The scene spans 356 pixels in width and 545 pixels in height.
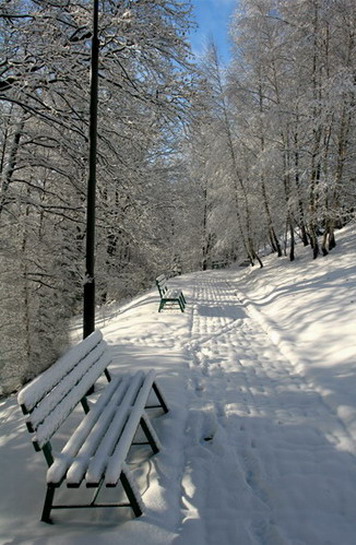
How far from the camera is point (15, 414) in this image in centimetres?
424

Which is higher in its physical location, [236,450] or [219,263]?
[219,263]

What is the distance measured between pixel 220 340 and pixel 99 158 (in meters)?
4.22

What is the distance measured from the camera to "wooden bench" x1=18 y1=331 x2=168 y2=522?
206 cm

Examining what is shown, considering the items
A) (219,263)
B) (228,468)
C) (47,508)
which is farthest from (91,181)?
(219,263)

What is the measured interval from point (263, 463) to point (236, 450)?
280 millimetres

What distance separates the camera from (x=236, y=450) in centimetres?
317

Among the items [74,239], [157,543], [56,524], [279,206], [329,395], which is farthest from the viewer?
[279,206]

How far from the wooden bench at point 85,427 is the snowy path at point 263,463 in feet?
1.65

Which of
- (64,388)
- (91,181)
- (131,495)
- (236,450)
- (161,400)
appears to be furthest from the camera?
(91,181)

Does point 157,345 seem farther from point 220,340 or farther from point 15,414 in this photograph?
point 15,414

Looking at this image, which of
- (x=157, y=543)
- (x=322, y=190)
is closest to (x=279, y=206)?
(x=322, y=190)

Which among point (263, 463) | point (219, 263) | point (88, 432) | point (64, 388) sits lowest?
point (263, 463)

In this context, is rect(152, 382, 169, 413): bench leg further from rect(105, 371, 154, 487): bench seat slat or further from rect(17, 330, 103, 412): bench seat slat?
rect(17, 330, 103, 412): bench seat slat

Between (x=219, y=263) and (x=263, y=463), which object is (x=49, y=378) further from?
(x=219, y=263)
